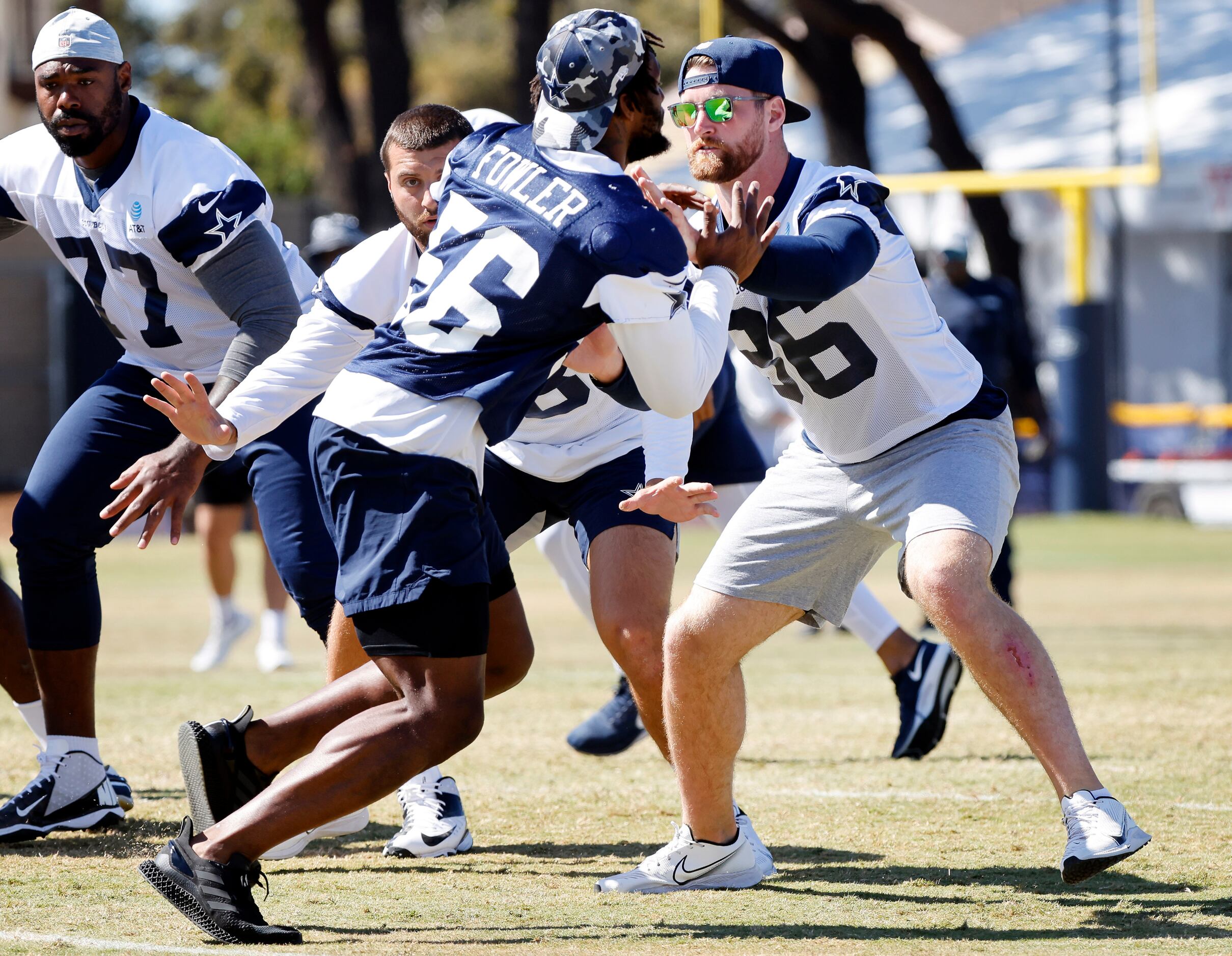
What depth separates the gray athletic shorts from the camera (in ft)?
15.4

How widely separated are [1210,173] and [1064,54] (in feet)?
22.7

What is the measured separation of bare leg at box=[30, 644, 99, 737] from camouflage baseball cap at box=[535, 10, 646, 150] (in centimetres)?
238

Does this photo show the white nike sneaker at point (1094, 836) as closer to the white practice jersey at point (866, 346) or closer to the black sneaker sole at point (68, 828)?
the white practice jersey at point (866, 346)

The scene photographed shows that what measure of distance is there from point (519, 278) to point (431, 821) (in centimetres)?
197

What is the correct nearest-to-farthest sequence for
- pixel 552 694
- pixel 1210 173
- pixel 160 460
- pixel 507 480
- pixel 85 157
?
pixel 160 460 → pixel 85 157 → pixel 507 480 → pixel 552 694 → pixel 1210 173

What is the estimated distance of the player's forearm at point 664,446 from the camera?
4797mm

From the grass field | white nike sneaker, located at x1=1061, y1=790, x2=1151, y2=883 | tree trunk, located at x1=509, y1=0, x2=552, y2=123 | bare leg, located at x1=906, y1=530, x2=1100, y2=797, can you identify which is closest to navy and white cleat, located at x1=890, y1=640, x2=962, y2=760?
the grass field

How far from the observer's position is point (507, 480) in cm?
582

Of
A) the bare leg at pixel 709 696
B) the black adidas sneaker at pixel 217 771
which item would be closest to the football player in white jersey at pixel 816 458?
the bare leg at pixel 709 696

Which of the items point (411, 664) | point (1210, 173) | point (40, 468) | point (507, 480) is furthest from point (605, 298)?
point (1210, 173)

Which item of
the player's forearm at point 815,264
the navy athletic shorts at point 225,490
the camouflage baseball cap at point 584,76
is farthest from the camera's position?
the navy athletic shorts at point 225,490

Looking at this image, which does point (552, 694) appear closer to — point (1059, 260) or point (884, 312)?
point (884, 312)

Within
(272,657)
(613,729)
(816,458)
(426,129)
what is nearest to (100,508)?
(426,129)

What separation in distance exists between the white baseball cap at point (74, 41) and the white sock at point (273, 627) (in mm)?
5417
